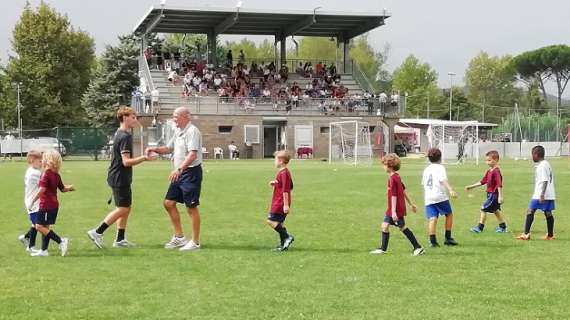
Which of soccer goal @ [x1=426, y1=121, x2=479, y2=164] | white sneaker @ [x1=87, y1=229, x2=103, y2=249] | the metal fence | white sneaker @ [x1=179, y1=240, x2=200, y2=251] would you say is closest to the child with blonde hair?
white sneaker @ [x1=87, y1=229, x2=103, y2=249]

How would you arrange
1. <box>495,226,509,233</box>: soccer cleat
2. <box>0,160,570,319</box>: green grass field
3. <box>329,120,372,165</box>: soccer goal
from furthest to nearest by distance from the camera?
<box>329,120,372,165</box>: soccer goal
<box>495,226,509,233</box>: soccer cleat
<box>0,160,570,319</box>: green grass field

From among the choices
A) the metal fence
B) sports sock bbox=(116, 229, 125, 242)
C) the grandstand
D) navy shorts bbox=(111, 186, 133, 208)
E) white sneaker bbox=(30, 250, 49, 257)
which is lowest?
white sneaker bbox=(30, 250, 49, 257)

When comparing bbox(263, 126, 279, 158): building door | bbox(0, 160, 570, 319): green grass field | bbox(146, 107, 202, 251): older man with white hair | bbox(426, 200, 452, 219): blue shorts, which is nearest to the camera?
bbox(0, 160, 570, 319): green grass field

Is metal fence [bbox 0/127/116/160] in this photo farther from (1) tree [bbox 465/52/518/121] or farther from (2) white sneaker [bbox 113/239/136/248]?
(1) tree [bbox 465/52/518/121]

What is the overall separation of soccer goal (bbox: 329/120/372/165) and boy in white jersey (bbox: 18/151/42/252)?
3567 cm

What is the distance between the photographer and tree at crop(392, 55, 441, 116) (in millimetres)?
98125

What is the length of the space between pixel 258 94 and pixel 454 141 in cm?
1439

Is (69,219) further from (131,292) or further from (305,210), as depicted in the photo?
(131,292)

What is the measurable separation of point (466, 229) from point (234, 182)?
12405mm

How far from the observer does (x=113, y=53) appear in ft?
224

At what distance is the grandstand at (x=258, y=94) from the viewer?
2055 inches

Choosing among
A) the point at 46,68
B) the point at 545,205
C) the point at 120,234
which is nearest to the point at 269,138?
the point at 46,68

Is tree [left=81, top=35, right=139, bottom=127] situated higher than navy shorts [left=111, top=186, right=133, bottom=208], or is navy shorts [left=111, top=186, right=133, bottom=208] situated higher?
tree [left=81, top=35, right=139, bottom=127]

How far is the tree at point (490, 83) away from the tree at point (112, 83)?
6113 cm
